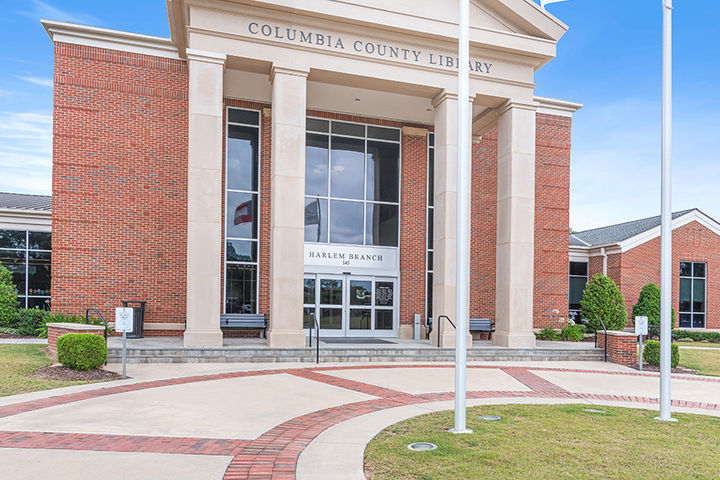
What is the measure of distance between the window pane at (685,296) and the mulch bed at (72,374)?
28959 mm

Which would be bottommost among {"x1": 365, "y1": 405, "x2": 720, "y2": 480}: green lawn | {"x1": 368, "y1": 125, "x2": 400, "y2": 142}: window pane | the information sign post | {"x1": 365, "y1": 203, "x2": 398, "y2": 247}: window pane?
{"x1": 365, "y1": 405, "x2": 720, "y2": 480}: green lawn

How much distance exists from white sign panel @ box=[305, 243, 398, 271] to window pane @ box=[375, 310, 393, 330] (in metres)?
1.60

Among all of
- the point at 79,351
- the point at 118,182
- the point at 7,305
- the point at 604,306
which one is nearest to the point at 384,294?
the point at 604,306

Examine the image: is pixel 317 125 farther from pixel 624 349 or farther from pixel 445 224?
pixel 624 349

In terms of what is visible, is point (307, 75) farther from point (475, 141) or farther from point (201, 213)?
point (475, 141)

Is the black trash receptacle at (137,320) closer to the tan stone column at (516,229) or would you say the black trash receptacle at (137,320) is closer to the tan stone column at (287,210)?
the tan stone column at (287,210)

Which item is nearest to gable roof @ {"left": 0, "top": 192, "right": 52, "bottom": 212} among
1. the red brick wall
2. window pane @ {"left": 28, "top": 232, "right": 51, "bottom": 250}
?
window pane @ {"left": 28, "top": 232, "right": 51, "bottom": 250}

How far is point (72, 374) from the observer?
10.2 metres

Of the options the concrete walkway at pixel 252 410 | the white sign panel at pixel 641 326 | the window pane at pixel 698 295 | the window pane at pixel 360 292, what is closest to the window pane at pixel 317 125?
the window pane at pixel 360 292

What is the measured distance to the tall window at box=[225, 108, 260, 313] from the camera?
17953 millimetres

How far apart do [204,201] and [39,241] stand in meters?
11.6

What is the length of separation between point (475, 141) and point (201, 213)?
11.5 m

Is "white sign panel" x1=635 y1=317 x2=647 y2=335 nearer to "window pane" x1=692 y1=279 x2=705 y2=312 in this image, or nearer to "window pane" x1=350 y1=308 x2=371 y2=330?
"window pane" x1=350 y1=308 x2=371 y2=330

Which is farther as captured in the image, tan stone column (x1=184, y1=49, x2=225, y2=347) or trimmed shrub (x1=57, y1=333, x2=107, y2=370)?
tan stone column (x1=184, y1=49, x2=225, y2=347)
